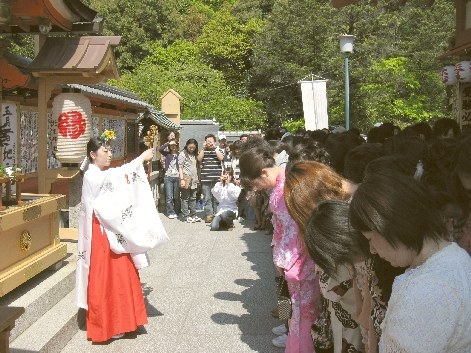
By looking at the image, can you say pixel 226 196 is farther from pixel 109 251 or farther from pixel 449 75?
pixel 109 251

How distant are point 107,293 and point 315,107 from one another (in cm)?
940

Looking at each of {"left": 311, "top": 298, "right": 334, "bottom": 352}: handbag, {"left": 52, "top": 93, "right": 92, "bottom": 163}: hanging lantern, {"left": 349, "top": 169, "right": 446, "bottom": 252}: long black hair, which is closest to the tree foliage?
{"left": 52, "top": 93, "right": 92, "bottom": 163}: hanging lantern

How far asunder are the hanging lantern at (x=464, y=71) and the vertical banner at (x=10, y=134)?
21.5 feet

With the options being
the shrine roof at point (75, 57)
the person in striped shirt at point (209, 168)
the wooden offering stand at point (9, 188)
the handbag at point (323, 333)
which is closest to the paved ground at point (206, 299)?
the handbag at point (323, 333)

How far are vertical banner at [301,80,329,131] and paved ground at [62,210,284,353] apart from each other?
4.36 m

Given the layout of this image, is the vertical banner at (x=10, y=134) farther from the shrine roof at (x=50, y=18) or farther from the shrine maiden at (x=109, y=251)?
the shrine maiden at (x=109, y=251)

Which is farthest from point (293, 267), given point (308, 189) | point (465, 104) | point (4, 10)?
point (465, 104)

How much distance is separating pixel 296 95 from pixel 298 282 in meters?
25.9

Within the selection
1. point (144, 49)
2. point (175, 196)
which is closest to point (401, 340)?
point (175, 196)

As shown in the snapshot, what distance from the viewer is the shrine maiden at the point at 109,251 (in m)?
5.04

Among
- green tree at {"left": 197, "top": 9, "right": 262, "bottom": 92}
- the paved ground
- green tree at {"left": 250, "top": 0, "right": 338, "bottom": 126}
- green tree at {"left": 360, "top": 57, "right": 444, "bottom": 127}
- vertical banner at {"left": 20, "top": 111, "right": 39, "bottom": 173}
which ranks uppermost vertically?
green tree at {"left": 197, "top": 9, "right": 262, "bottom": 92}

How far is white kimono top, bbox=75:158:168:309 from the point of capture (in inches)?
200

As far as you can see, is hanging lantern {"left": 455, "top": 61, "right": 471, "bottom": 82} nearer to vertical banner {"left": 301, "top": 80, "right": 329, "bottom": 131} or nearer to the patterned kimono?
vertical banner {"left": 301, "top": 80, "right": 329, "bottom": 131}

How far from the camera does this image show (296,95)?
2922 centimetres
